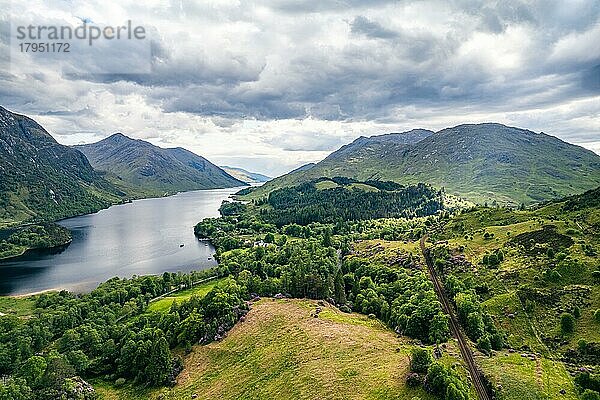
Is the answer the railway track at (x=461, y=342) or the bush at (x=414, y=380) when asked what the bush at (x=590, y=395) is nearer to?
the railway track at (x=461, y=342)

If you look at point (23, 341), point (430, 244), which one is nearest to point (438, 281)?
point (430, 244)

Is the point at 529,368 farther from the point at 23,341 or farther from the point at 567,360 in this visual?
the point at 23,341

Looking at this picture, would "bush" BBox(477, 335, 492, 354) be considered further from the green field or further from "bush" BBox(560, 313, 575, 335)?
the green field

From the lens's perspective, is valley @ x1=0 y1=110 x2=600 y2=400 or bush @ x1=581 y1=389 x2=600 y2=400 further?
valley @ x1=0 y1=110 x2=600 y2=400

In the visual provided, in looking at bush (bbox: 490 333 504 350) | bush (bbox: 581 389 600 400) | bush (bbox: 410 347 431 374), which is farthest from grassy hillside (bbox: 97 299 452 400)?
bush (bbox: 581 389 600 400)

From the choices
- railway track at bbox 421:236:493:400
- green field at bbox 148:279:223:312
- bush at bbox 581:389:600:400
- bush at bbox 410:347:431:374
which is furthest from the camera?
green field at bbox 148:279:223:312

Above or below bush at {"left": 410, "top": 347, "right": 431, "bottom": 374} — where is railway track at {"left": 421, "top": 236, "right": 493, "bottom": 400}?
below

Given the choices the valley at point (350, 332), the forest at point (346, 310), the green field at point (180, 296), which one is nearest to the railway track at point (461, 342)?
the valley at point (350, 332)

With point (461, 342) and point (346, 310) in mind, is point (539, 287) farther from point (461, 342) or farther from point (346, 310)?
point (346, 310)
